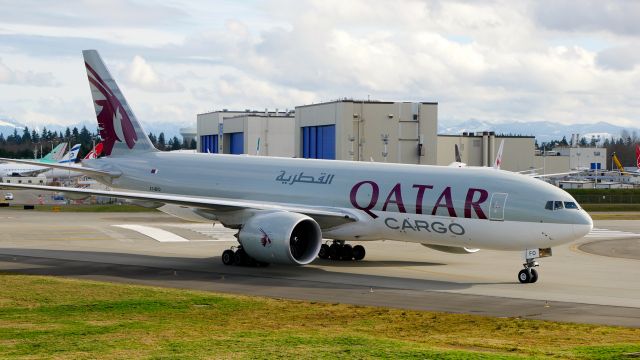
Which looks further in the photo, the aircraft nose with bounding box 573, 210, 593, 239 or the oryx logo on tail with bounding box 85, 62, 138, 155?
the oryx logo on tail with bounding box 85, 62, 138, 155

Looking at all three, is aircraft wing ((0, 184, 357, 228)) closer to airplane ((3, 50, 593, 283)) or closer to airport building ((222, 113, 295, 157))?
airplane ((3, 50, 593, 283))

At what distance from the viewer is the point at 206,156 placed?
4003 cm

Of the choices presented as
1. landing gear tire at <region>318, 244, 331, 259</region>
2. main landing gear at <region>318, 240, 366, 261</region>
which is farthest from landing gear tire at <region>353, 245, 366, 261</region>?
landing gear tire at <region>318, 244, 331, 259</region>

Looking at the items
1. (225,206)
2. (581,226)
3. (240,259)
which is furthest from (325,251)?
(581,226)

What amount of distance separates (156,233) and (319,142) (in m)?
39.8

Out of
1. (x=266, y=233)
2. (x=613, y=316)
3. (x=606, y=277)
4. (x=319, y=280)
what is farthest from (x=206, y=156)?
(x=613, y=316)

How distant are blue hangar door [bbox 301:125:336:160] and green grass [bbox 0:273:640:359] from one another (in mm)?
57966

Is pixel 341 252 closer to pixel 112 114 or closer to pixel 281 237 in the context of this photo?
pixel 281 237

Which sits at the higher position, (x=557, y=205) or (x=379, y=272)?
(x=557, y=205)

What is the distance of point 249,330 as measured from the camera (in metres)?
20.8

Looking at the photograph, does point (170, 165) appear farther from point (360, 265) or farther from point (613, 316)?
point (613, 316)

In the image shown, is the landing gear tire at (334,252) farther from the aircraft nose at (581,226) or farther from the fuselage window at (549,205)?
the aircraft nose at (581,226)

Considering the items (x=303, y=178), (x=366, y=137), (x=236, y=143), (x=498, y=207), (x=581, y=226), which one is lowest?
(x=581, y=226)

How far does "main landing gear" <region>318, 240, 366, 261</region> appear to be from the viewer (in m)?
37.7
